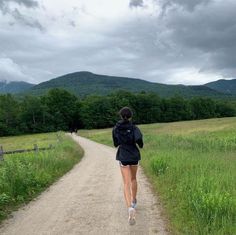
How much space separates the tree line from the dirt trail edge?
9687 centimetres

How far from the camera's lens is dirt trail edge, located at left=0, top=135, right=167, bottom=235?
7.90 m

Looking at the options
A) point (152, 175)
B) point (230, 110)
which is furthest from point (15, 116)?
point (152, 175)

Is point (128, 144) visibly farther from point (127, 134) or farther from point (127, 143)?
point (127, 134)

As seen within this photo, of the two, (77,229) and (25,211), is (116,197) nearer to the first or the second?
(25,211)

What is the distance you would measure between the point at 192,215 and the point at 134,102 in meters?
125

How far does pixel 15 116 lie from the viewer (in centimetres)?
11150

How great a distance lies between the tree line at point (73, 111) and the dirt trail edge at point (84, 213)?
96.9m

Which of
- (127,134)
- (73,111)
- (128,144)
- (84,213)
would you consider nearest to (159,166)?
(84,213)

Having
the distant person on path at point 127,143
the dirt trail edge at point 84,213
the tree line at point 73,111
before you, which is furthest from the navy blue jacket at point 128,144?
the tree line at point 73,111

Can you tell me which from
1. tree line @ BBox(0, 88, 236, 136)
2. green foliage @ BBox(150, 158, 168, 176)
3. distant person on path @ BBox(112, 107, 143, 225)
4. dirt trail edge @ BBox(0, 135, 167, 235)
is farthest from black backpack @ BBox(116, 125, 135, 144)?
tree line @ BBox(0, 88, 236, 136)

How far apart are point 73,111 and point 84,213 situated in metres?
109

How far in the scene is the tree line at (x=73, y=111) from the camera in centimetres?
11075

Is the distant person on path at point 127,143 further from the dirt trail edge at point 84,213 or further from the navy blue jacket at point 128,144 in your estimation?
the dirt trail edge at point 84,213

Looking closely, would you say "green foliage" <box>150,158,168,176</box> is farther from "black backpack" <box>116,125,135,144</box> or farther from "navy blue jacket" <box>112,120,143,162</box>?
"black backpack" <box>116,125,135,144</box>
